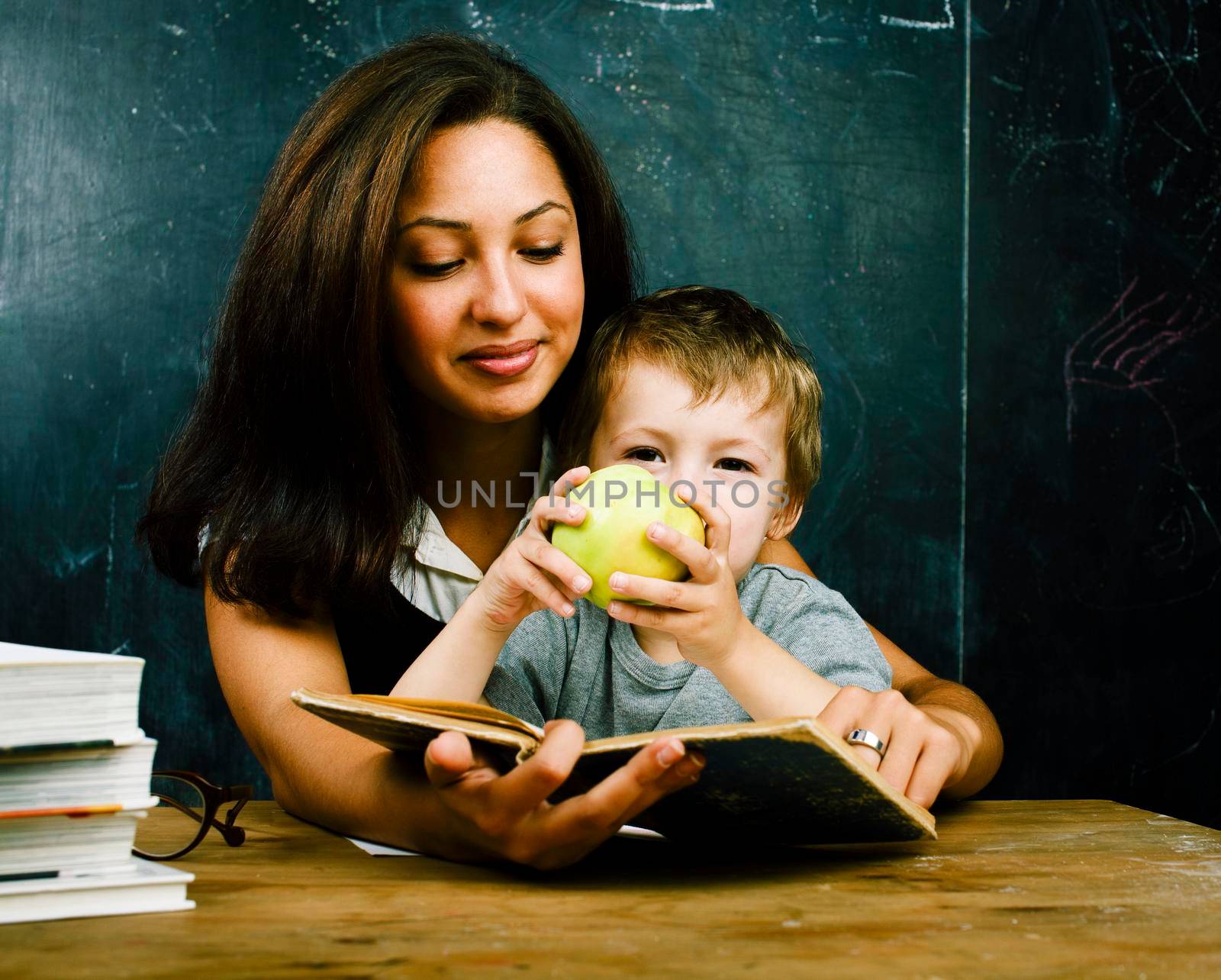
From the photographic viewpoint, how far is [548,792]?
0.85 meters

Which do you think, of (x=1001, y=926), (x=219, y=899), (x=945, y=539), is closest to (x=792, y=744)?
(x=1001, y=926)

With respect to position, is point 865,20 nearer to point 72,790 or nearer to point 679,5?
point 679,5

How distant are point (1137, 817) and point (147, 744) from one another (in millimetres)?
962

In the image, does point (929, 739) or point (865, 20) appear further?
point (865, 20)

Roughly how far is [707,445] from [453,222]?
0.40 m

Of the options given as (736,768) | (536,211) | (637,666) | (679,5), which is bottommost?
(637,666)

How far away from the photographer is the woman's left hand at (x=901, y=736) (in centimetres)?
109

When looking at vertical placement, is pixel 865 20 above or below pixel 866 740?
above

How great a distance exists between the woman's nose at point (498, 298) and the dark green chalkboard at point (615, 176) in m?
0.96

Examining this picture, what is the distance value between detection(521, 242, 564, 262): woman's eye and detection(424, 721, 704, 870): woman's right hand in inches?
29.8

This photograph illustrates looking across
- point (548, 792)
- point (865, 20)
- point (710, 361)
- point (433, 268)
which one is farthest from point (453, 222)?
point (865, 20)

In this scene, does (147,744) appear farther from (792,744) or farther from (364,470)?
(364,470)

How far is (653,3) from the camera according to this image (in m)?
2.52

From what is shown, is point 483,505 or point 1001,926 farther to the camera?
point 483,505
